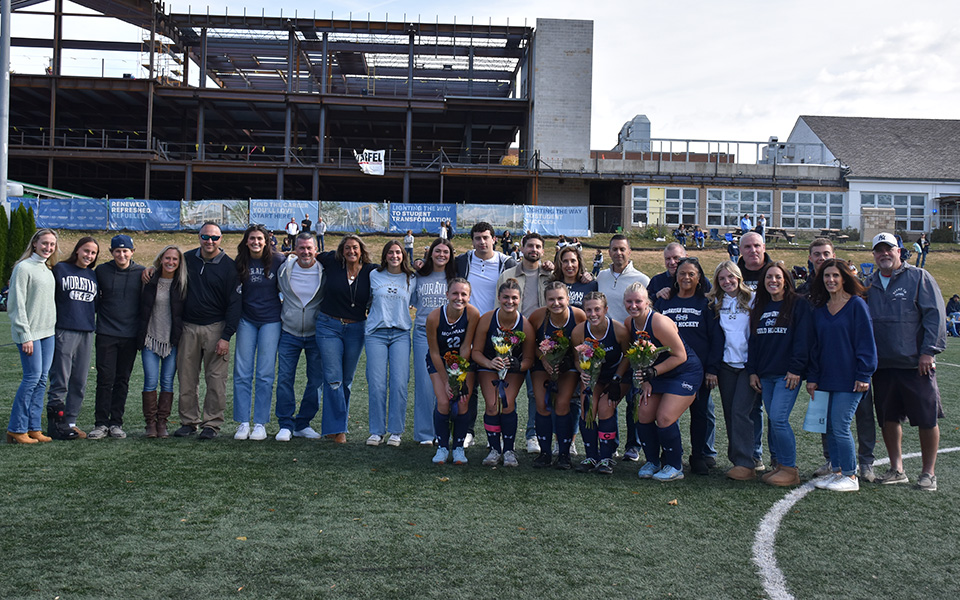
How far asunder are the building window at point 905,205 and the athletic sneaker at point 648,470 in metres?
39.5

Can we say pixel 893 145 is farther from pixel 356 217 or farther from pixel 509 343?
pixel 509 343

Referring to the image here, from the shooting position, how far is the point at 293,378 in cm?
689

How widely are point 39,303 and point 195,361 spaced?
136 cm

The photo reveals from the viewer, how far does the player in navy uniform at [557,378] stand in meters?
5.73

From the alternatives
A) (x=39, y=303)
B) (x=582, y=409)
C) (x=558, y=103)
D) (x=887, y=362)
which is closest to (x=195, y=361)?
(x=39, y=303)

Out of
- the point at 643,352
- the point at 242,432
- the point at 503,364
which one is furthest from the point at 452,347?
the point at 242,432

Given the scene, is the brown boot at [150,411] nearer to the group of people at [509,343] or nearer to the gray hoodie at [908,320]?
the group of people at [509,343]

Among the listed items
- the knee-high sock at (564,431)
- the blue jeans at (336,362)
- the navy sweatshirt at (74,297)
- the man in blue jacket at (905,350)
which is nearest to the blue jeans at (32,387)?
the navy sweatshirt at (74,297)

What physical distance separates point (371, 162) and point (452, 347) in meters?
33.1

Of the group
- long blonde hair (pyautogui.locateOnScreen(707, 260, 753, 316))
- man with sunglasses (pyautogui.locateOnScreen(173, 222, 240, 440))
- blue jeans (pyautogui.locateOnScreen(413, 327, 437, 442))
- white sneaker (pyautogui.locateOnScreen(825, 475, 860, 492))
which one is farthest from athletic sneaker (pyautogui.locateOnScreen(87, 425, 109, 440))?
white sneaker (pyautogui.locateOnScreen(825, 475, 860, 492))

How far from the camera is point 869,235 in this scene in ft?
121

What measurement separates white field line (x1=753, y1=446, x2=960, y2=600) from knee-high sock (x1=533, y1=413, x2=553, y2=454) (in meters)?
1.78

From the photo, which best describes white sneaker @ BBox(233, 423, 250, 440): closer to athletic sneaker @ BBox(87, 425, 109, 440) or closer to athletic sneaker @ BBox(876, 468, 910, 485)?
athletic sneaker @ BBox(87, 425, 109, 440)

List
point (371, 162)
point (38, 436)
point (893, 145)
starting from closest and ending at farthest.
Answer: point (38, 436) < point (371, 162) < point (893, 145)
